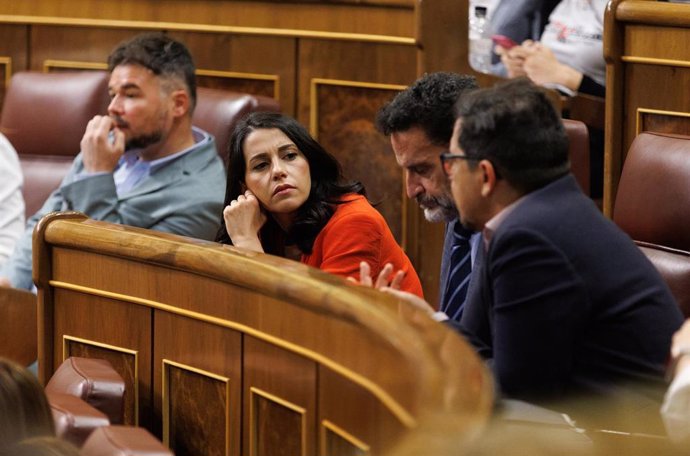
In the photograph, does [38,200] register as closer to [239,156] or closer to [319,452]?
[239,156]

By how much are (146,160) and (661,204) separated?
1.09 metres

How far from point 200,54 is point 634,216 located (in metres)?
1.50

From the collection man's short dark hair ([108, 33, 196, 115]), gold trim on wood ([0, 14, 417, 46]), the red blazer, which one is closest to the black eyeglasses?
the red blazer

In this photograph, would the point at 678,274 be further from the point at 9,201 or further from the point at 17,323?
the point at 9,201

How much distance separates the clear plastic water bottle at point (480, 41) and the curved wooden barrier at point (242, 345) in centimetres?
130

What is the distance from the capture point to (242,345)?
1.57 metres

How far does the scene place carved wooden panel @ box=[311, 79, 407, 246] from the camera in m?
2.93

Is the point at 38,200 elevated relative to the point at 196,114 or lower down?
lower down

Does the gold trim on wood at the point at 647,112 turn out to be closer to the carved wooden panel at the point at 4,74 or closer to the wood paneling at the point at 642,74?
the wood paneling at the point at 642,74

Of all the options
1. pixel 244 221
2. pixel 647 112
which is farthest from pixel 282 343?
pixel 647 112

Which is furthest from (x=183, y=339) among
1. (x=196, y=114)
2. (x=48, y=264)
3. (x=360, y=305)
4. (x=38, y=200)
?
(x=38, y=200)

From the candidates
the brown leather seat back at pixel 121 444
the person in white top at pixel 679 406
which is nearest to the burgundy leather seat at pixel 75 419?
the brown leather seat back at pixel 121 444

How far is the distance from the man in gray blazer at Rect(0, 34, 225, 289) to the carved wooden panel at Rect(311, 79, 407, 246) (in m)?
0.47

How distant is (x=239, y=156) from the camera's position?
6.73 ft
